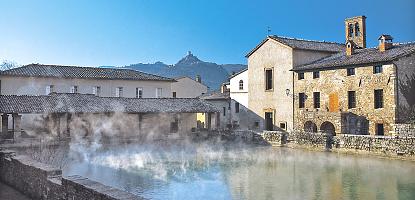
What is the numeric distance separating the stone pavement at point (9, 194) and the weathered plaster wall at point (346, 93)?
22.6 m

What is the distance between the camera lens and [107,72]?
4084 cm

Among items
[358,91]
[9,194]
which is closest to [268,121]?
[358,91]

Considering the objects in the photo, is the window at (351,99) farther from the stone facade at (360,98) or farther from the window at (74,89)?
the window at (74,89)

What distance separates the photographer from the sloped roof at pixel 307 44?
111 ft

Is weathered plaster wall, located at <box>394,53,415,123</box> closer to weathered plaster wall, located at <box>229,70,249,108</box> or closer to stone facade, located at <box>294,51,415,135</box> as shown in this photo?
stone facade, located at <box>294,51,415,135</box>

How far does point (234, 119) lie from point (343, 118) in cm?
1419

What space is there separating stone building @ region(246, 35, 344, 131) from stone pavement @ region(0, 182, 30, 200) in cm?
2479

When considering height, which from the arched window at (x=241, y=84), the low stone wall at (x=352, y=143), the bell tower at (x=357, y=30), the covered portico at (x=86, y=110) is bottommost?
the low stone wall at (x=352, y=143)

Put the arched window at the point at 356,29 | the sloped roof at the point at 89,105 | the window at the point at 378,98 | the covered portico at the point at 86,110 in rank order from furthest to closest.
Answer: the arched window at the point at 356,29 → the sloped roof at the point at 89,105 → the covered portico at the point at 86,110 → the window at the point at 378,98

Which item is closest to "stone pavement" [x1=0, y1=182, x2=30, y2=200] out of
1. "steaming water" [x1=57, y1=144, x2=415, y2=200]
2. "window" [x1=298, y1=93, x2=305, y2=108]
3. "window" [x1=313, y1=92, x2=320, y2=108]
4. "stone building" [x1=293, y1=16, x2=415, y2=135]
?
"steaming water" [x1=57, y1=144, x2=415, y2=200]

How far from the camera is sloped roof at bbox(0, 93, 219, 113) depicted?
28.8 meters

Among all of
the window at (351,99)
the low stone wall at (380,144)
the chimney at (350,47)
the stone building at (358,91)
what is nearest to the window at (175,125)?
the stone building at (358,91)

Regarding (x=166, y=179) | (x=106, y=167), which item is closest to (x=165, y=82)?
(x=106, y=167)

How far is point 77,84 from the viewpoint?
3825cm
